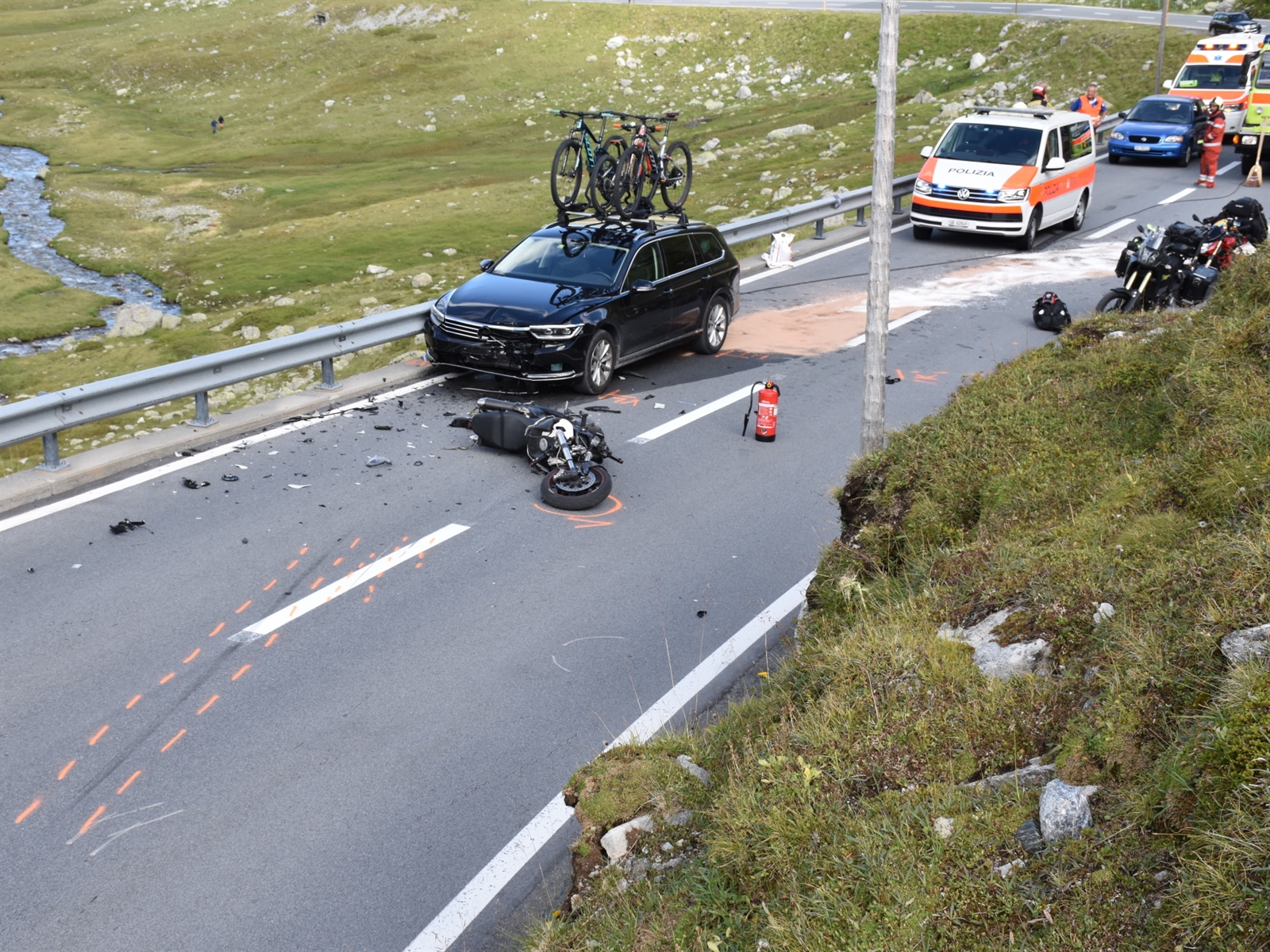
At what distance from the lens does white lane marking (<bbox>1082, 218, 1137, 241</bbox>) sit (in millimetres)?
22281

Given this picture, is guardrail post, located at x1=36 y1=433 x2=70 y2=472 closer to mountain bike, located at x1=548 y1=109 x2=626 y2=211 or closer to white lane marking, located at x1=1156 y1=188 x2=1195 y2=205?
mountain bike, located at x1=548 y1=109 x2=626 y2=211

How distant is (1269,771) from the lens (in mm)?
3623

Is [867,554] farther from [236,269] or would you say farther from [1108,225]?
[236,269]

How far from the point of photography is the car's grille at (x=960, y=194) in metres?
20.8

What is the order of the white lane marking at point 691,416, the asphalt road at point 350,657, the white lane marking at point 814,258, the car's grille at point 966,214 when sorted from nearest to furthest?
the asphalt road at point 350,657 → the white lane marking at point 691,416 → the white lane marking at point 814,258 → the car's grille at point 966,214

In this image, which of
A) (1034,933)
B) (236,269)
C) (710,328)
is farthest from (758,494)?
(236,269)

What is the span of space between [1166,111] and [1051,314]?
17.9 m

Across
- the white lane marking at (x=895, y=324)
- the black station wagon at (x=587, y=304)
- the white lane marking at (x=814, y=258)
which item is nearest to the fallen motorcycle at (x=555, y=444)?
the black station wagon at (x=587, y=304)

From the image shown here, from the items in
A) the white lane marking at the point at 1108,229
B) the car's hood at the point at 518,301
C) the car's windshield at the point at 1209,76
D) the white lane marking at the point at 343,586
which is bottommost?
the white lane marking at the point at 1108,229

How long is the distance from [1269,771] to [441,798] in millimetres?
4007

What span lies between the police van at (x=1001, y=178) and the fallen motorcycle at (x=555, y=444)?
40.6ft

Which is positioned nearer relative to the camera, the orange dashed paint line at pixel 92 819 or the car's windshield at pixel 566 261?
the orange dashed paint line at pixel 92 819

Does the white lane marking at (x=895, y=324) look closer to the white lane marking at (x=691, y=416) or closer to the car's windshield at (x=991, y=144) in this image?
the white lane marking at (x=691, y=416)

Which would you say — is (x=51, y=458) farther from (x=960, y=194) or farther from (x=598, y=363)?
(x=960, y=194)
